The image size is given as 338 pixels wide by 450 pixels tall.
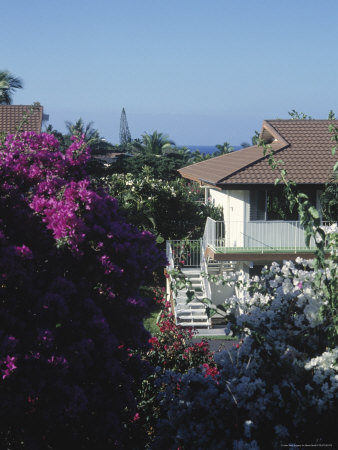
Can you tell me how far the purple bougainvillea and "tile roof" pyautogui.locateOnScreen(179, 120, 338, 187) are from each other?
1561 cm

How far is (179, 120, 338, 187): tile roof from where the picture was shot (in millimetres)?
22359

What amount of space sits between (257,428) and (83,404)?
5.03 ft

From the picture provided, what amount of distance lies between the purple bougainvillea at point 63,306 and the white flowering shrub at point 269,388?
0.79 m

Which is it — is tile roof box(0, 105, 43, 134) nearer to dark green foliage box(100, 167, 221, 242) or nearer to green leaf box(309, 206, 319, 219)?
dark green foliage box(100, 167, 221, 242)

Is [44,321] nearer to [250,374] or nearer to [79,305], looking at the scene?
[79,305]

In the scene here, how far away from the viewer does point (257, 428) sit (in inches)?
214

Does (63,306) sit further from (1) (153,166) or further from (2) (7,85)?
(1) (153,166)

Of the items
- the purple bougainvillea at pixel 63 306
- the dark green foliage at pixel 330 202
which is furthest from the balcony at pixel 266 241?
the purple bougainvillea at pixel 63 306

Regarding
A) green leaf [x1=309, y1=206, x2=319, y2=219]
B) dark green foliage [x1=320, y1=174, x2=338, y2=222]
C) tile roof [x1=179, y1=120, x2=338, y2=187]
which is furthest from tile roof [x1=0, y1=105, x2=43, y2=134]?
green leaf [x1=309, y1=206, x2=319, y2=219]

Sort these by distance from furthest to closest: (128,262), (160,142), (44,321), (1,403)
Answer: (160,142) → (128,262) → (44,321) → (1,403)

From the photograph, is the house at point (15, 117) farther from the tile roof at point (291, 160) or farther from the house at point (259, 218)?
the house at point (259, 218)

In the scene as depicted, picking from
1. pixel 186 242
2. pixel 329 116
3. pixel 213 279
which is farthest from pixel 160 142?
pixel 213 279

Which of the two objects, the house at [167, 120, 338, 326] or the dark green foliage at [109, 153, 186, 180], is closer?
the house at [167, 120, 338, 326]

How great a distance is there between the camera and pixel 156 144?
66000 millimetres
